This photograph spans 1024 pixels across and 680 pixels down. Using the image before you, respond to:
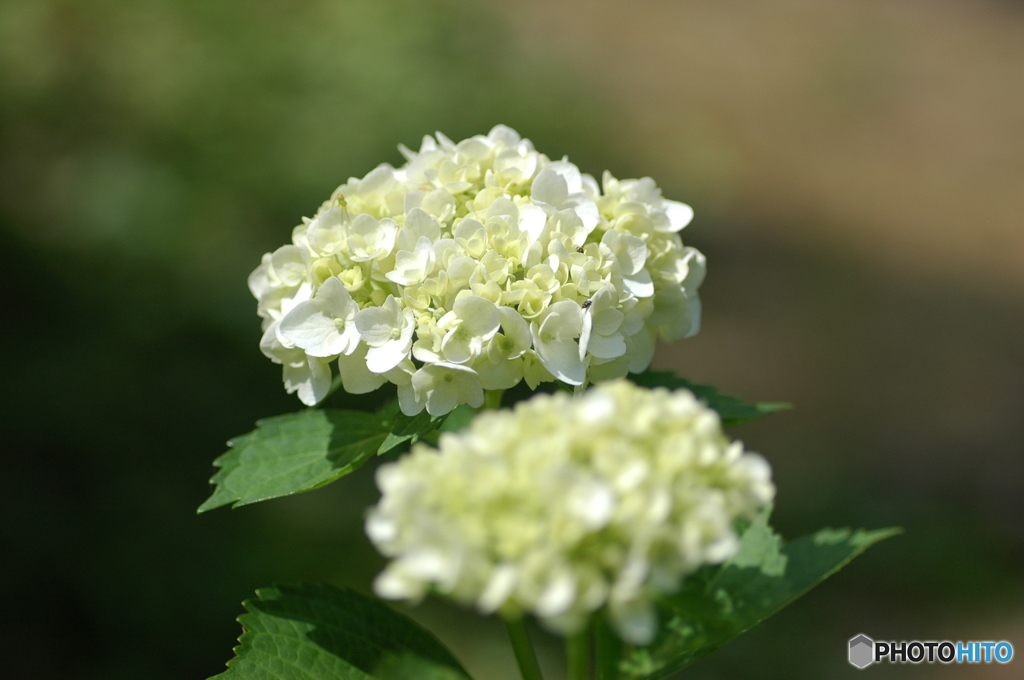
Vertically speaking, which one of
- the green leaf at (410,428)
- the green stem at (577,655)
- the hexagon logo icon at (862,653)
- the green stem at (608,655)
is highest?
the green leaf at (410,428)

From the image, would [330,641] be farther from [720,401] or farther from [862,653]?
[862,653]

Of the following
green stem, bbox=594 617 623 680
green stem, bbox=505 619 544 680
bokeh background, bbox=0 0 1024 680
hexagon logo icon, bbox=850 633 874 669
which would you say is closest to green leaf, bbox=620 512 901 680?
green stem, bbox=594 617 623 680

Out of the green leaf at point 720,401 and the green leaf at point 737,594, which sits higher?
the green leaf at point 720,401

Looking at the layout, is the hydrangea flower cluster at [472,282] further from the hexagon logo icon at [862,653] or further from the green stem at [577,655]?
the hexagon logo icon at [862,653]

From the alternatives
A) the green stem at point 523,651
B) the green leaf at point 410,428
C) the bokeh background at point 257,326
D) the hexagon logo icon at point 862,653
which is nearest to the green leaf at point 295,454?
the green leaf at point 410,428

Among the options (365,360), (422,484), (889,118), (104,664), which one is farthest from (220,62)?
(889,118)

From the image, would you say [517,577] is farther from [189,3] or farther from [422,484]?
[189,3]
